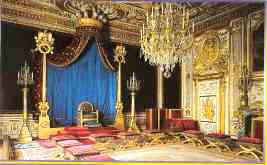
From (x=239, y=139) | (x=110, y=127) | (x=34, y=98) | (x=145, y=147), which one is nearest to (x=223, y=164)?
(x=239, y=139)

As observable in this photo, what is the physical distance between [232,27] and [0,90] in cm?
331

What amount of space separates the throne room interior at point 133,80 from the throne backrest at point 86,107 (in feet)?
0.05

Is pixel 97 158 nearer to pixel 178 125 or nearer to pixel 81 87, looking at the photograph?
pixel 81 87

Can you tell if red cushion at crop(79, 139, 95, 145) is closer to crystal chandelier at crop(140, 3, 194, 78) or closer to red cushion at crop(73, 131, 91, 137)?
red cushion at crop(73, 131, 91, 137)

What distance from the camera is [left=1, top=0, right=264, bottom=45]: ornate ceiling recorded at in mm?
3891

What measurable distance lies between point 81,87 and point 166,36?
1.40m

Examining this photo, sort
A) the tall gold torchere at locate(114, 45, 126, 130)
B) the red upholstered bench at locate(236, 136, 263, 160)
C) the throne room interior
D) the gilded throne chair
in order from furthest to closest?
the tall gold torchere at locate(114, 45, 126, 130)
the gilded throne chair
the throne room interior
the red upholstered bench at locate(236, 136, 263, 160)

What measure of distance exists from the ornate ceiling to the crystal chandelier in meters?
0.12

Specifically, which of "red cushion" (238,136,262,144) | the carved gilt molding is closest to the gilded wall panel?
"red cushion" (238,136,262,144)

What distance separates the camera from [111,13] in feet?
13.7

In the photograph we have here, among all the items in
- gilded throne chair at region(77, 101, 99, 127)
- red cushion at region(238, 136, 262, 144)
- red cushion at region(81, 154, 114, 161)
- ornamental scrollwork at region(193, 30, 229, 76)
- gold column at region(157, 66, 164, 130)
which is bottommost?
red cushion at region(81, 154, 114, 161)

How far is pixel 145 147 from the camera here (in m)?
3.93

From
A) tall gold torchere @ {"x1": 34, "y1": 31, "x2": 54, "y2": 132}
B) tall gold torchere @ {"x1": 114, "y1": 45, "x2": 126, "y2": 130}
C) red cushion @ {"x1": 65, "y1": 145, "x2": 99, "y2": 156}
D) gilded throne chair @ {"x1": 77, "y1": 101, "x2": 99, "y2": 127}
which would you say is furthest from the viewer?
tall gold torchere @ {"x1": 114, "y1": 45, "x2": 126, "y2": 130}

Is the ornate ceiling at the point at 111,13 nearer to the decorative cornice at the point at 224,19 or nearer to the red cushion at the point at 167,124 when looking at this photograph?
the decorative cornice at the point at 224,19
